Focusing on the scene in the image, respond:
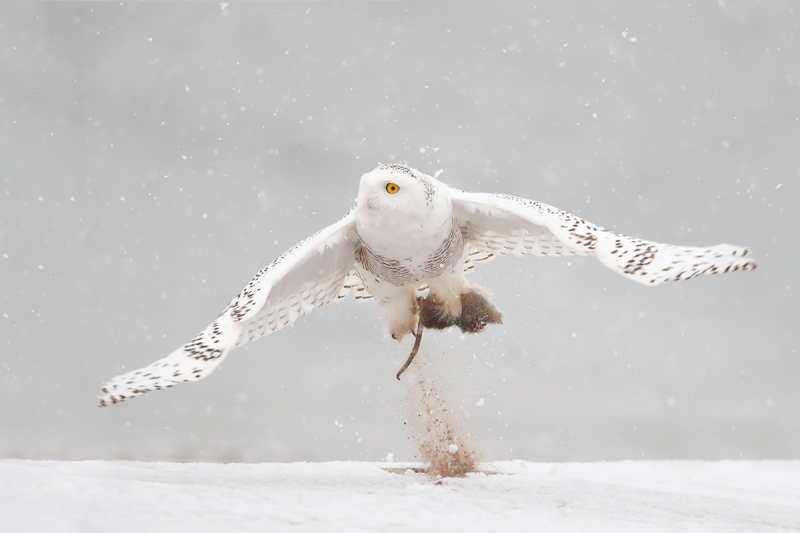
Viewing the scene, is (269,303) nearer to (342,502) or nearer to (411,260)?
(411,260)

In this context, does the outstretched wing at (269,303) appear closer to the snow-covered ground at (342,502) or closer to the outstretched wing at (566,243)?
the snow-covered ground at (342,502)

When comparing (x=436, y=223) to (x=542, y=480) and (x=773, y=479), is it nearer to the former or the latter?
(x=542, y=480)

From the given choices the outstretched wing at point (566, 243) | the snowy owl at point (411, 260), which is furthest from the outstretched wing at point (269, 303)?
the outstretched wing at point (566, 243)

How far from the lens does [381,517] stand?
270cm

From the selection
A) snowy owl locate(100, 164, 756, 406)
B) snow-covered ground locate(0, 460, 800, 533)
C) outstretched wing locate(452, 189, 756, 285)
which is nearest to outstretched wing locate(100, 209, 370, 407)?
snowy owl locate(100, 164, 756, 406)

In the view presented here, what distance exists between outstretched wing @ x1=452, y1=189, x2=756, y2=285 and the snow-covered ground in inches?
44.5

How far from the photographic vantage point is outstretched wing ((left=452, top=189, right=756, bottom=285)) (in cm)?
265

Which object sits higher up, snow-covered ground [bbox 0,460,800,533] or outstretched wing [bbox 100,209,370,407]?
outstretched wing [bbox 100,209,370,407]

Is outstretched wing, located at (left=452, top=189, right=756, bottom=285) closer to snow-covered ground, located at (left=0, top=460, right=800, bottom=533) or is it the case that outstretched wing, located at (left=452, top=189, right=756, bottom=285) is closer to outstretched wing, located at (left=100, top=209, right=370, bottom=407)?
outstretched wing, located at (left=100, top=209, right=370, bottom=407)

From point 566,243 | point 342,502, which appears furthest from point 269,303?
point 566,243

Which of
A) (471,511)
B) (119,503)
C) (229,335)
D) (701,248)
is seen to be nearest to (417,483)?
(471,511)

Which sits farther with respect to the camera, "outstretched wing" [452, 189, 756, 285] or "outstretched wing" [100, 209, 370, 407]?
"outstretched wing" [100, 209, 370, 407]

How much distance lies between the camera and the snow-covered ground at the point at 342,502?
2.41 m

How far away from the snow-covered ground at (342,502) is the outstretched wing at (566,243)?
1.13 metres
